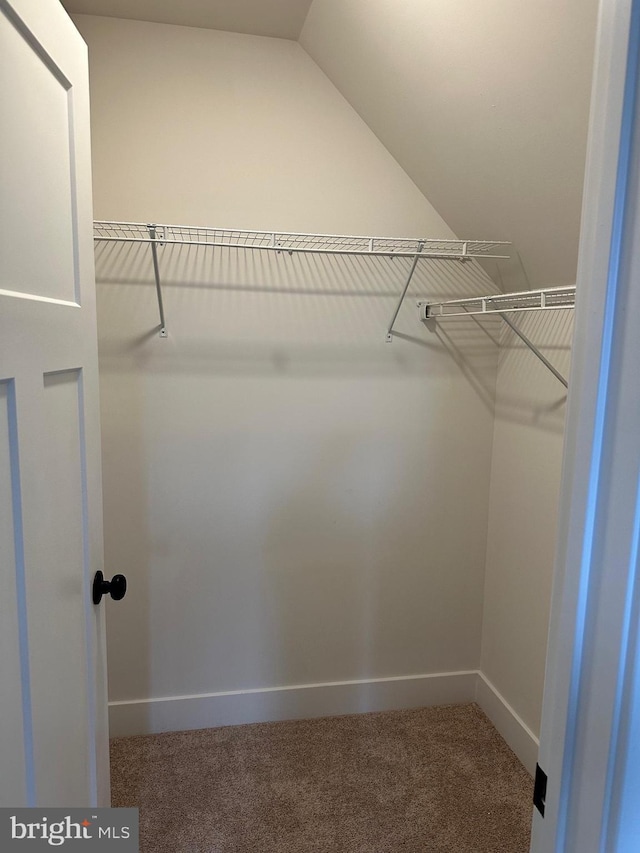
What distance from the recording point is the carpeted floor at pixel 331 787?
65.6 inches

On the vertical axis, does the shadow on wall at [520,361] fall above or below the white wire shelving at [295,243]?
below

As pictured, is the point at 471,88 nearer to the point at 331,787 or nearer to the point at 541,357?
the point at 541,357

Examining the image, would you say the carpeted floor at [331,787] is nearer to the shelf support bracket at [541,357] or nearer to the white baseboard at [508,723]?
the white baseboard at [508,723]

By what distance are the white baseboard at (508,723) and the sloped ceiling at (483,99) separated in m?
1.54

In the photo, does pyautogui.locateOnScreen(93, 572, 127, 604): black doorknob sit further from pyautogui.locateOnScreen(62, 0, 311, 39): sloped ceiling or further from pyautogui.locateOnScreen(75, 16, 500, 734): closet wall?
pyautogui.locateOnScreen(62, 0, 311, 39): sloped ceiling

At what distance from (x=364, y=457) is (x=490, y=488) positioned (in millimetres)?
539

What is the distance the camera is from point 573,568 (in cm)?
61

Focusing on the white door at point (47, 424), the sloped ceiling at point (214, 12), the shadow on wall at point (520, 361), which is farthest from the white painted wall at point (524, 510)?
the white door at point (47, 424)

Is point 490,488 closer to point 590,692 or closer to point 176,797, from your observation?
point 176,797

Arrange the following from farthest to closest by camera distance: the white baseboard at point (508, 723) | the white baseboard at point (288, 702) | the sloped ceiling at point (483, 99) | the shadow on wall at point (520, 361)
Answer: the white baseboard at point (288, 702) → the white baseboard at point (508, 723) → the shadow on wall at point (520, 361) → the sloped ceiling at point (483, 99)

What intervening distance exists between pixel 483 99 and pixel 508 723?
2.06 m

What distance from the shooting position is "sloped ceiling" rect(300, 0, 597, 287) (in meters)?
1.16

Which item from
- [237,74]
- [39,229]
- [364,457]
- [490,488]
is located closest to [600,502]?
[39,229]

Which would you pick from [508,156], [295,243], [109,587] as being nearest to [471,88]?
[508,156]
